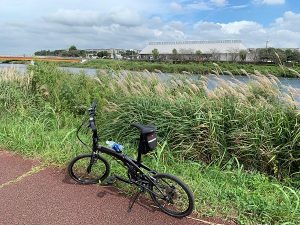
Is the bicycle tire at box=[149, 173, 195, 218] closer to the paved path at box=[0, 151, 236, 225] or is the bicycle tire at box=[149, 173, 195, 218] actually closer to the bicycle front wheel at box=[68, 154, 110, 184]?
the paved path at box=[0, 151, 236, 225]

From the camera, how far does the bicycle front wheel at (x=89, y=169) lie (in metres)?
4.00

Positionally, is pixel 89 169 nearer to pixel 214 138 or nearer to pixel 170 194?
pixel 170 194

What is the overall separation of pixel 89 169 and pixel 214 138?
2033 mm

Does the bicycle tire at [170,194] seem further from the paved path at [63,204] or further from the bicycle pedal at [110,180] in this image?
the bicycle pedal at [110,180]

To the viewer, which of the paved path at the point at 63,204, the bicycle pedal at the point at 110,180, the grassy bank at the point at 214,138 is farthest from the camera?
the bicycle pedal at the point at 110,180

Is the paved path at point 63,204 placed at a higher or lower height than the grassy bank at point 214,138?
lower

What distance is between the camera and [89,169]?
13.4 ft

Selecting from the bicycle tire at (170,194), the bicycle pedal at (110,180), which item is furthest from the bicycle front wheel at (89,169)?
the bicycle tire at (170,194)

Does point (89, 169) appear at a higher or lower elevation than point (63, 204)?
higher

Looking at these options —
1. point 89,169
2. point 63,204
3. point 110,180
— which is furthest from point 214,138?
point 63,204

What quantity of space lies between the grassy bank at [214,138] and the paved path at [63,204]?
53 centimetres

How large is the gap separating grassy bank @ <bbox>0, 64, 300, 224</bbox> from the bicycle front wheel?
0.46 metres

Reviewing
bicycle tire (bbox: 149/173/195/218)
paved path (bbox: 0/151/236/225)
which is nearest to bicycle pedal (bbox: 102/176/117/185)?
paved path (bbox: 0/151/236/225)

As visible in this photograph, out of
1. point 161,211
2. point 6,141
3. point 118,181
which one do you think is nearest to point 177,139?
point 118,181
